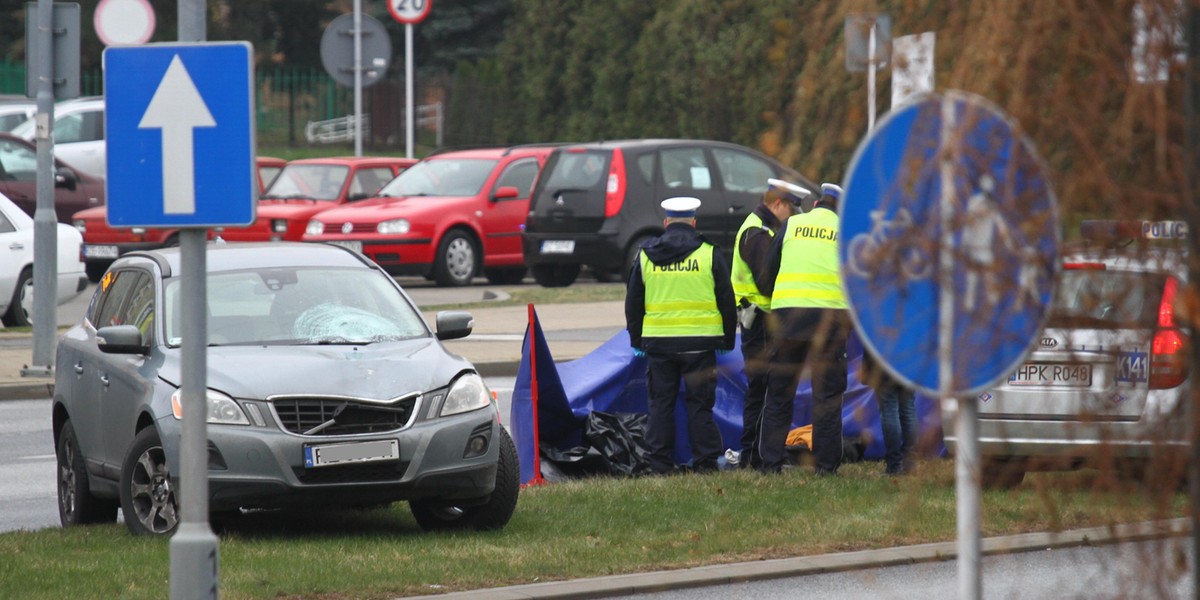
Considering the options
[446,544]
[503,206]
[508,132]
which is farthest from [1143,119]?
[508,132]

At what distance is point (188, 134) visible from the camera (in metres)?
6.15

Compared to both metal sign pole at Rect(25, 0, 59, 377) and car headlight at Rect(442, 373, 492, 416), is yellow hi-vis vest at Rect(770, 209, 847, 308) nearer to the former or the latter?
car headlight at Rect(442, 373, 492, 416)

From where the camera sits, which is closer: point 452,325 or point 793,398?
point 452,325

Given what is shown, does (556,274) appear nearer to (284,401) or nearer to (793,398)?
(793,398)

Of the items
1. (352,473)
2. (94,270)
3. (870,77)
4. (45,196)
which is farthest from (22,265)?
(870,77)

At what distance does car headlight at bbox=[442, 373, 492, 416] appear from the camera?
8.74 metres

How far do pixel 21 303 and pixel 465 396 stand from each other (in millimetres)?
11633

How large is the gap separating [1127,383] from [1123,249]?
31cm

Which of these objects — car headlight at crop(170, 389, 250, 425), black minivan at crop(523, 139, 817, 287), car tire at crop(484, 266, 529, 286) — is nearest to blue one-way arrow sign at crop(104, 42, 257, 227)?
car headlight at crop(170, 389, 250, 425)

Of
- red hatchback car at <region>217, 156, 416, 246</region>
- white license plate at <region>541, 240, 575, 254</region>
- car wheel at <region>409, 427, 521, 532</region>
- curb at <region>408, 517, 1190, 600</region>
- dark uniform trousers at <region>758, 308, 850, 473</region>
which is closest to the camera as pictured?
curb at <region>408, 517, 1190, 600</region>

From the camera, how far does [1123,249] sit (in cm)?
346

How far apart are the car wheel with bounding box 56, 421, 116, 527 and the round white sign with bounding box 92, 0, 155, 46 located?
966 centimetres

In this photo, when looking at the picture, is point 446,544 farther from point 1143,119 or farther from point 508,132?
point 508,132

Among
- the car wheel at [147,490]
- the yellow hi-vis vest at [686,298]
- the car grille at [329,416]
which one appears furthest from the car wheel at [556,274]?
the car grille at [329,416]
